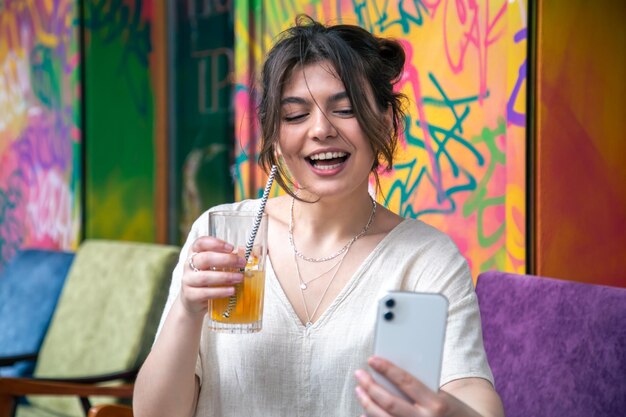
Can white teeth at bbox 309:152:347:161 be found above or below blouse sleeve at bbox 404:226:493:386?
above

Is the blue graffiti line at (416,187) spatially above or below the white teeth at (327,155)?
below

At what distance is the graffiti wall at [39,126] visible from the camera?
4367 mm

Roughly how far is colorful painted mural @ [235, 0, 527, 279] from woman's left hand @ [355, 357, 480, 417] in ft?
4.00

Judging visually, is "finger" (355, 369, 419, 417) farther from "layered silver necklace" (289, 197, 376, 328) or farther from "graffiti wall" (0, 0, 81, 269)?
"graffiti wall" (0, 0, 81, 269)

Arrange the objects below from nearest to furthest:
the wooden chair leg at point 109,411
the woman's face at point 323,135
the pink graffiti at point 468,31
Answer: the woman's face at point 323,135 → the wooden chair leg at point 109,411 → the pink graffiti at point 468,31

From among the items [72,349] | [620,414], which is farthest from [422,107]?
[72,349]

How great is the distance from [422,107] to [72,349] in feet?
5.81

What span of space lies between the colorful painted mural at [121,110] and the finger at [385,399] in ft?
10.7

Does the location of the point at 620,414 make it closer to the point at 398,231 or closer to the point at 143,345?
the point at 398,231

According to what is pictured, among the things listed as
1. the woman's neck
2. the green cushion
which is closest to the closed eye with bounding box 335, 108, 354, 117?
the woman's neck

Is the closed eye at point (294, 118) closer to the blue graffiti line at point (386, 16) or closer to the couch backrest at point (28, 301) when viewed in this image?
the blue graffiti line at point (386, 16)

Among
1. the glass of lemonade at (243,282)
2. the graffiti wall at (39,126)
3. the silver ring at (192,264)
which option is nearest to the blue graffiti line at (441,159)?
the glass of lemonade at (243,282)

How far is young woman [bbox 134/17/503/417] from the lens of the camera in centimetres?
164

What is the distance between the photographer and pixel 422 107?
267cm
